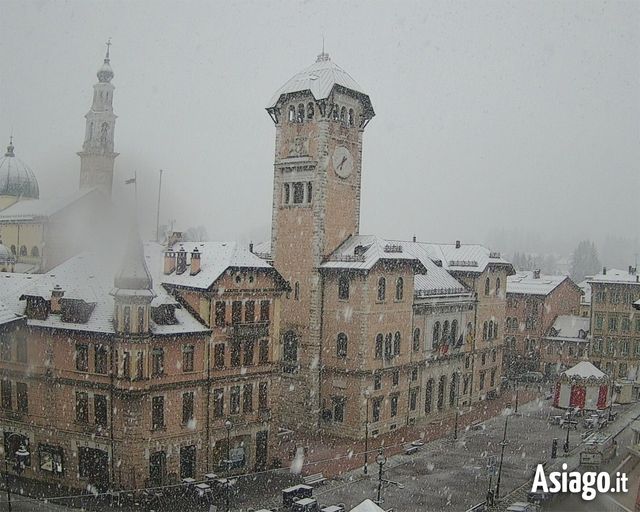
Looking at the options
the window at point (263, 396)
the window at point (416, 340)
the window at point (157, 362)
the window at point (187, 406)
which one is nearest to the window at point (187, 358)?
the window at point (187, 406)

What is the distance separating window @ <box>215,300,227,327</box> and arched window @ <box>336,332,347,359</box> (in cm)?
1431

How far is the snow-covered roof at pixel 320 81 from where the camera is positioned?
62125mm

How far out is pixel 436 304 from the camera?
68438 millimetres

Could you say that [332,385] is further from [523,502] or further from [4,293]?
[4,293]

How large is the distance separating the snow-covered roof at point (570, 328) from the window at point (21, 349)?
6730 centimetres

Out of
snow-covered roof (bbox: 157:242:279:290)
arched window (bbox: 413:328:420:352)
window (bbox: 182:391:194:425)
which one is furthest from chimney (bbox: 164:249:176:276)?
arched window (bbox: 413:328:420:352)

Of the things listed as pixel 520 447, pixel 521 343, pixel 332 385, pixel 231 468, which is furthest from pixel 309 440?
pixel 521 343

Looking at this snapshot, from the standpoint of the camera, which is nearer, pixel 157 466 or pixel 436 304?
pixel 157 466

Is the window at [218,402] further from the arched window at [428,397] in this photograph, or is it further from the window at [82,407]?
the arched window at [428,397]

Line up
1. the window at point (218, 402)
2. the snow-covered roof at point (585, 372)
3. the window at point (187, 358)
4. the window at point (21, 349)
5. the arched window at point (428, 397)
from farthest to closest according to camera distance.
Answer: the snow-covered roof at point (585, 372)
the arched window at point (428, 397)
the window at point (218, 402)
the window at point (21, 349)
the window at point (187, 358)

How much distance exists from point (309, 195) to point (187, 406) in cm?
2297

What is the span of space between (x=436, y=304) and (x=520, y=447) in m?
15.0

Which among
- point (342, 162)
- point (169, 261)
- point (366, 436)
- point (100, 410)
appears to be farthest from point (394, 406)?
point (100, 410)

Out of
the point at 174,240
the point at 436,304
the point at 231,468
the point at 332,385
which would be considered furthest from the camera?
the point at 436,304
